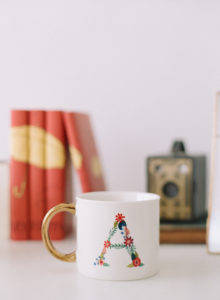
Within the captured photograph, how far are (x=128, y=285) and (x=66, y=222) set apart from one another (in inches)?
13.9

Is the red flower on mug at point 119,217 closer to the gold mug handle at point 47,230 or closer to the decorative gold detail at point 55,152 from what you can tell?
the gold mug handle at point 47,230

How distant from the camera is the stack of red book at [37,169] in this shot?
0.90 metres

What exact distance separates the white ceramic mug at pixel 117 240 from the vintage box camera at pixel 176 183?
260 mm

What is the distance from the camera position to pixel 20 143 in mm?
905

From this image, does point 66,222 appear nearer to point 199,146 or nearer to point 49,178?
point 49,178

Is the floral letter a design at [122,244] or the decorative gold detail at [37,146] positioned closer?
the floral letter a design at [122,244]

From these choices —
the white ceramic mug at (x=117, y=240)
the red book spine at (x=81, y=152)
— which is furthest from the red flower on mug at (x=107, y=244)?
the red book spine at (x=81, y=152)

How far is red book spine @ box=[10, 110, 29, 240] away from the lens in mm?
900

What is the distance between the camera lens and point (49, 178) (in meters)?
0.90

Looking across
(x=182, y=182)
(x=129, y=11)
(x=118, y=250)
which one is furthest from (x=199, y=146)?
(x=118, y=250)

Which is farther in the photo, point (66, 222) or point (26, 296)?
point (66, 222)

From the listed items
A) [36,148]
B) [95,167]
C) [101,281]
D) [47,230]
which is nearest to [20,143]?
[36,148]

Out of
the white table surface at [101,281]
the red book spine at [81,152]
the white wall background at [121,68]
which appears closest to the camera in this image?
the white table surface at [101,281]

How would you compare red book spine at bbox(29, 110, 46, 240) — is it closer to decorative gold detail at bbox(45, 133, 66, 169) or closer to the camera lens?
decorative gold detail at bbox(45, 133, 66, 169)
